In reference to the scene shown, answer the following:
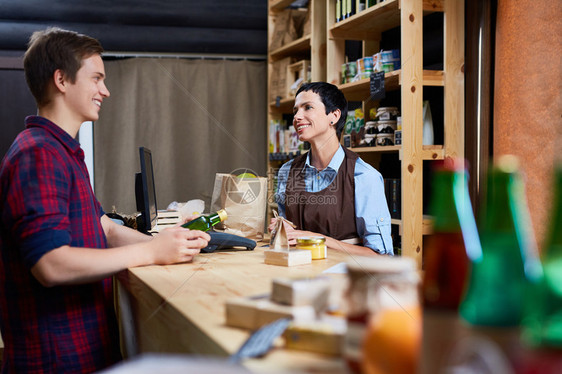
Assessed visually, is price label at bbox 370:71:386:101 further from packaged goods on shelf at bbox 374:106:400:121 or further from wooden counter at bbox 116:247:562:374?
wooden counter at bbox 116:247:562:374

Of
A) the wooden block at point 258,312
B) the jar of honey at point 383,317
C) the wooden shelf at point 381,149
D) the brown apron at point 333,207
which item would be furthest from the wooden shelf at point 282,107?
the jar of honey at point 383,317

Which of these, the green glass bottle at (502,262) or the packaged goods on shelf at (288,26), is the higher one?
the packaged goods on shelf at (288,26)

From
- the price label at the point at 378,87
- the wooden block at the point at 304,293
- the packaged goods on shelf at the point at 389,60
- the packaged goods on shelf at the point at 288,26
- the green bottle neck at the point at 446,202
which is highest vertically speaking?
the packaged goods on shelf at the point at 288,26

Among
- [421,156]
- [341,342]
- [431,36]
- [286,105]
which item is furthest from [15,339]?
[286,105]

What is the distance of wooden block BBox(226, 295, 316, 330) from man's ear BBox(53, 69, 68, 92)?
1.09 m

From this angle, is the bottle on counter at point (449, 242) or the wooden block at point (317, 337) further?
the wooden block at point (317, 337)

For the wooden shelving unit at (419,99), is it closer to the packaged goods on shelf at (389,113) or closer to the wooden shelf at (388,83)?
the wooden shelf at (388,83)

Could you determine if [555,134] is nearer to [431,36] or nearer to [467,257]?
[431,36]

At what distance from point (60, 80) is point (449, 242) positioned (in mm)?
1489

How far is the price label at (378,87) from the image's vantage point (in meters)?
3.42

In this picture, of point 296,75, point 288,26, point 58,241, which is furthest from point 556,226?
point 288,26

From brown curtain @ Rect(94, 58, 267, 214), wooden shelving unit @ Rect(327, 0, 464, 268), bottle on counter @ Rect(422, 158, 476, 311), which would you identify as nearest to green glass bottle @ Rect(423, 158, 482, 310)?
bottle on counter @ Rect(422, 158, 476, 311)

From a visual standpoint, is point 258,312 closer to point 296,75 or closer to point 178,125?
point 296,75

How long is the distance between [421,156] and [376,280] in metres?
2.73
